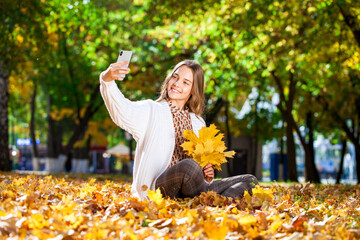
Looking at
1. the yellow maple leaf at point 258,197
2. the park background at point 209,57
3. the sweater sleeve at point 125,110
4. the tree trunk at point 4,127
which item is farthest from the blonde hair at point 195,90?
the tree trunk at point 4,127

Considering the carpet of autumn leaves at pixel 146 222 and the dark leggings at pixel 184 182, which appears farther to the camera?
the dark leggings at pixel 184 182

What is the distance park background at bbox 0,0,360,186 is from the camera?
1134 centimetres

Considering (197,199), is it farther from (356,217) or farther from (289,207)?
(356,217)

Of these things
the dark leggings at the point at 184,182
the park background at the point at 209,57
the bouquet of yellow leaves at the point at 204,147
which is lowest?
the dark leggings at the point at 184,182

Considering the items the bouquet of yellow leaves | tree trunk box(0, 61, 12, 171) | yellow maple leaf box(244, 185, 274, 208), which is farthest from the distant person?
tree trunk box(0, 61, 12, 171)

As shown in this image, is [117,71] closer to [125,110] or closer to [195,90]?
[125,110]

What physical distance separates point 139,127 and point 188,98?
0.97 meters

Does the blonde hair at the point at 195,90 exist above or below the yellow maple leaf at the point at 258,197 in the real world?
above

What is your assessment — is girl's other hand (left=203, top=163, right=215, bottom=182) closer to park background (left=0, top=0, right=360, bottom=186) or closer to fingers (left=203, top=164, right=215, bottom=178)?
fingers (left=203, top=164, right=215, bottom=178)

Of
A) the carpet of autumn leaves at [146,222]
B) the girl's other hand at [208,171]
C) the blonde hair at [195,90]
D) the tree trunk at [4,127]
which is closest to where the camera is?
the carpet of autumn leaves at [146,222]

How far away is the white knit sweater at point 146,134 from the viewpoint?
158 inches

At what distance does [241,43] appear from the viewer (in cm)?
1200

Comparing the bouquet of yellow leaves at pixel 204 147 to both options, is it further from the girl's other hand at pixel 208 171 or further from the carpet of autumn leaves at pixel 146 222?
the carpet of autumn leaves at pixel 146 222

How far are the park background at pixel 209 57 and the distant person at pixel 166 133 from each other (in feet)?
2.65
